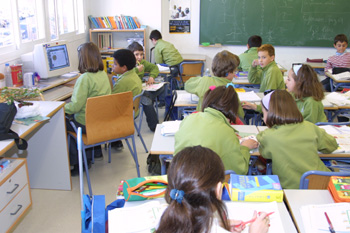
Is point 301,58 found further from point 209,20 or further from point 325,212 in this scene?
point 325,212

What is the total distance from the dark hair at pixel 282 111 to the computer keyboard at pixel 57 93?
2195 mm

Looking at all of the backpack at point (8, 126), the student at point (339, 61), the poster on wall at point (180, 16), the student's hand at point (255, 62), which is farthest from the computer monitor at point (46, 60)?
the student at point (339, 61)

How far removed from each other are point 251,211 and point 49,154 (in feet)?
7.02

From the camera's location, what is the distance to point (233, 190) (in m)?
1.76

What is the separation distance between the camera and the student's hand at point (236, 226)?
1.53 m

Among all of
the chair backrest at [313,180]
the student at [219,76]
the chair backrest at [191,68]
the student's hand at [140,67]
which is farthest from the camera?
the chair backrest at [191,68]

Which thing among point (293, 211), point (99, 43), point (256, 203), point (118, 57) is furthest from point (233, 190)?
point (99, 43)

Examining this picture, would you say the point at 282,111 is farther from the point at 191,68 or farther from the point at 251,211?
the point at 191,68

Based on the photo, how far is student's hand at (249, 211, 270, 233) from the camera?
4.89 feet

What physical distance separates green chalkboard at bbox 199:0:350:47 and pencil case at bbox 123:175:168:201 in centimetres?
578

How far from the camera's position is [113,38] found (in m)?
6.89

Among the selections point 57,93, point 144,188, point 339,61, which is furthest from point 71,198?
point 339,61

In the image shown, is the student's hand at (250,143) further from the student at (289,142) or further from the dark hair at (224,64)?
the dark hair at (224,64)

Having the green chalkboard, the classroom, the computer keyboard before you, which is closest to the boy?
the classroom
